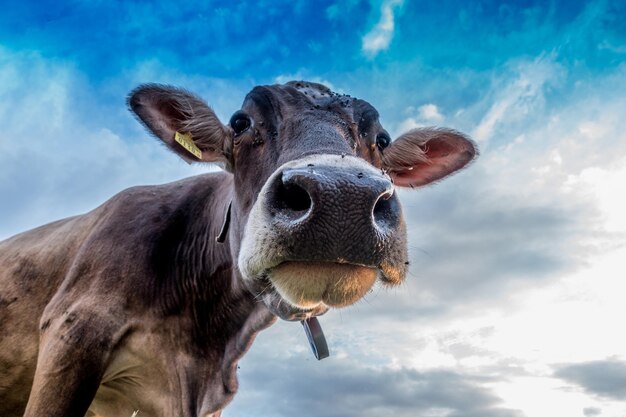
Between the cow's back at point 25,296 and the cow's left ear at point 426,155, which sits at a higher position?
the cow's left ear at point 426,155

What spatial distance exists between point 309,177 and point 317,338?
323cm

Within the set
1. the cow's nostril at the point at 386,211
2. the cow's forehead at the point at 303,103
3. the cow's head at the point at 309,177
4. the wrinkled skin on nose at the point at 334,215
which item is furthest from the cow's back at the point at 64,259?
the cow's nostril at the point at 386,211

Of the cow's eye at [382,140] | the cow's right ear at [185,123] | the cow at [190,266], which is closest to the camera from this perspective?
the cow at [190,266]

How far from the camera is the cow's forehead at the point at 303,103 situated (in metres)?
5.30

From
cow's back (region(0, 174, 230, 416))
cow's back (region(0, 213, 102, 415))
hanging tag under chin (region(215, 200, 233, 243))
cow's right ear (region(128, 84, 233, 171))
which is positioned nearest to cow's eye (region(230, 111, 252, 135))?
cow's right ear (region(128, 84, 233, 171))

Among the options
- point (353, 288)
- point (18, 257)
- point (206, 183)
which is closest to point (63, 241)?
point (18, 257)

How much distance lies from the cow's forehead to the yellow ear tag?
24.8 inches

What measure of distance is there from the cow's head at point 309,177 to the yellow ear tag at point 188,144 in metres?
0.04

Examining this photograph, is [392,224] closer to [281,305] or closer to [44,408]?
[281,305]

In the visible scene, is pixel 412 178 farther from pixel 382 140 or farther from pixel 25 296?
pixel 25 296

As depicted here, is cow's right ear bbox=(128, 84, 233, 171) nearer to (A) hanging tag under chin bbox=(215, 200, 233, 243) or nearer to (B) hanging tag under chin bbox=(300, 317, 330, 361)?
(A) hanging tag under chin bbox=(215, 200, 233, 243)

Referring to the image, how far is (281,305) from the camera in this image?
5.11 meters

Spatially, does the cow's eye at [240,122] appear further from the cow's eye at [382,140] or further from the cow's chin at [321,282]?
the cow's chin at [321,282]

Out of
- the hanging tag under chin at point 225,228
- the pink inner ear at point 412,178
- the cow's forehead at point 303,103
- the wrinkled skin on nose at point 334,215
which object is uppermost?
the pink inner ear at point 412,178
